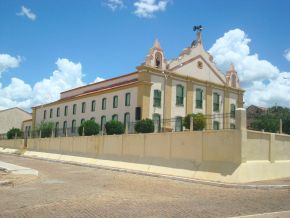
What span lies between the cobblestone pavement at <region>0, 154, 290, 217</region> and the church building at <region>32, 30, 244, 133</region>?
16608mm

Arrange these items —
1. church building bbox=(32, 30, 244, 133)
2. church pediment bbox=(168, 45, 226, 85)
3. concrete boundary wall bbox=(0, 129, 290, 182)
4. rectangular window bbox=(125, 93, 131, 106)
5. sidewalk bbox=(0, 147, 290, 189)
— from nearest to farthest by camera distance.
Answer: sidewalk bbox=(0, 147, 290, 189)
concrete boundary wall bbox=(0, 129, 290, 182)
church building bbox=(32, 30, 244, 133)
rectangular window bbox=(125, 93, 131, 106)
church pediment bbox=(168, 45, 226, 85)

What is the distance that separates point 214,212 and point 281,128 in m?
12.4

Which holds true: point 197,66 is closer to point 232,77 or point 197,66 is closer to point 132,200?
point 232,77

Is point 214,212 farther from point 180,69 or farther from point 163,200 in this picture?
point 180,69

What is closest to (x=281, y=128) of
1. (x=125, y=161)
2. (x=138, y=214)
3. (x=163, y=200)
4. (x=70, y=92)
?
(x=125, y=161)

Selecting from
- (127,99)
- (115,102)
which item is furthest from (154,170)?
(115,102)

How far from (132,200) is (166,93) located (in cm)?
2724

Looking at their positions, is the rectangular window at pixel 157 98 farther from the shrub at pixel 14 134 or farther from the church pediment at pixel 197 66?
the shrub at pixel 14 134

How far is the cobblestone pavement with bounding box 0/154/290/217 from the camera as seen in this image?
9.16m

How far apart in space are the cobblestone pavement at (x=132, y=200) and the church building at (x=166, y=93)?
654 inches

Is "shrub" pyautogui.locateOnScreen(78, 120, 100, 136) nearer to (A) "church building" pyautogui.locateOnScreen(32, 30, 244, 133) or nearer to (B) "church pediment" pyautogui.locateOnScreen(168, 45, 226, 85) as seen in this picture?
(A) "church building" pyautogui.locateOnScreen(32, 30, 244, 133)

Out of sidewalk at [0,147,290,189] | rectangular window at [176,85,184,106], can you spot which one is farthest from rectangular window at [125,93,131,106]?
sidewalk at [0,147,290,189]

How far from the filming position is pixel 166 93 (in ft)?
124

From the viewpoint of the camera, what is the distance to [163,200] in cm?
1126
